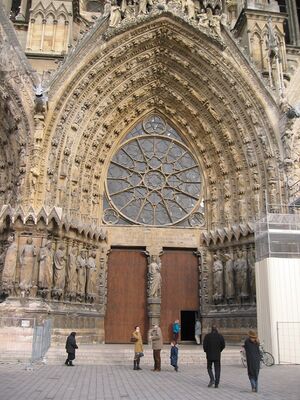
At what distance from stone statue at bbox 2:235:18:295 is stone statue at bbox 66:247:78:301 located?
152cm

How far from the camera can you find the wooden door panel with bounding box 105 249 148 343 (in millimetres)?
12773

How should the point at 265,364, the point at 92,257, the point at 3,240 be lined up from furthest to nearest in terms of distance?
the point at 92,257 < the point at 3,240 < the point at 265,364

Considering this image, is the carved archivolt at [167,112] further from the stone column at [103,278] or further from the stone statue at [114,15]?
the stone column at [103,278]

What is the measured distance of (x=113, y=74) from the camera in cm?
1341

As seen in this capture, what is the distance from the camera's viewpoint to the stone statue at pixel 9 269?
34.5ft

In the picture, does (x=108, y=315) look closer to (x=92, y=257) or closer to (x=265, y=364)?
(x=92, y=257)

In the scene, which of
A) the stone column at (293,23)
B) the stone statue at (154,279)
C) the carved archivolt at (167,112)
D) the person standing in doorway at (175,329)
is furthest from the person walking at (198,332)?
the stone column at (293,23)

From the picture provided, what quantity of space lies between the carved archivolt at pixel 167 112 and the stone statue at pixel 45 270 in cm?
135

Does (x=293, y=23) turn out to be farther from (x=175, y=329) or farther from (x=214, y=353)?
(x=214, y=353)

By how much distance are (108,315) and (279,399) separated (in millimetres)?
7942

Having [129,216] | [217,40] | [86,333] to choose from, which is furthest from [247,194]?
[86,333]

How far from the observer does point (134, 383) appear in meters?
6.77

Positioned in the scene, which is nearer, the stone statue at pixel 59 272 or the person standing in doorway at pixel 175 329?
the stone statue at pixel 59 272

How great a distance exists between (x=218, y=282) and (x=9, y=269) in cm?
584
